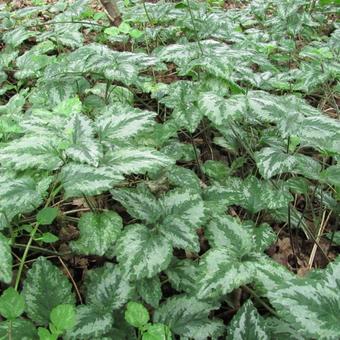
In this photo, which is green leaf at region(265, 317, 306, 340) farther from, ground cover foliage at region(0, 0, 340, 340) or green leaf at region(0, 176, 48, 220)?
green leaf at region(0, 176, 48, 220)

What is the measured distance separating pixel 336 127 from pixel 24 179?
118 centimetres

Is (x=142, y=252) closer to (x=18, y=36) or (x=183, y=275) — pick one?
(x=183, y=275)

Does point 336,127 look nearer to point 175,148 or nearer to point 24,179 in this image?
point 175,148

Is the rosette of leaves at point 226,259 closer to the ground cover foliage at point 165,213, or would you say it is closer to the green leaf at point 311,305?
the ground cover foliage at point 165,213

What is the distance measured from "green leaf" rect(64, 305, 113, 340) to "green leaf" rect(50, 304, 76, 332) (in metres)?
0.08

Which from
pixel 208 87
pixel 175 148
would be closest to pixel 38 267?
pixel 175 148

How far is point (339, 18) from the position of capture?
167 inches

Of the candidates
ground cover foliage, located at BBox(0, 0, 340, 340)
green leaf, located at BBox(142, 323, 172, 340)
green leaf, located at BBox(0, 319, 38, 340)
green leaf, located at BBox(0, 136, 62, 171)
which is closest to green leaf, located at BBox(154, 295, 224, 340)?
ground cover foliage, located at BBox(0, 0, 340, 340)

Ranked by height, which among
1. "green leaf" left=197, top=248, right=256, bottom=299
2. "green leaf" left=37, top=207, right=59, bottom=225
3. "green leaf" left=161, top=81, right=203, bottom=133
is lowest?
"green leaf" left=197, top=248, right=256, bottom=299

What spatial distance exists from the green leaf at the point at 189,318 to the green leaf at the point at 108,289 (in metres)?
0.14

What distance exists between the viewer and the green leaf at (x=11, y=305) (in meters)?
1.13

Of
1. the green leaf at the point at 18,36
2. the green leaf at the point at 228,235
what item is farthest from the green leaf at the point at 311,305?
the green leaf at the point at 18,36

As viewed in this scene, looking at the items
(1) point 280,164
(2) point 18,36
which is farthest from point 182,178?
(2) point 18,36

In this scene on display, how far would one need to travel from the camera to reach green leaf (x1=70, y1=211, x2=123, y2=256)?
1363 millimetres
